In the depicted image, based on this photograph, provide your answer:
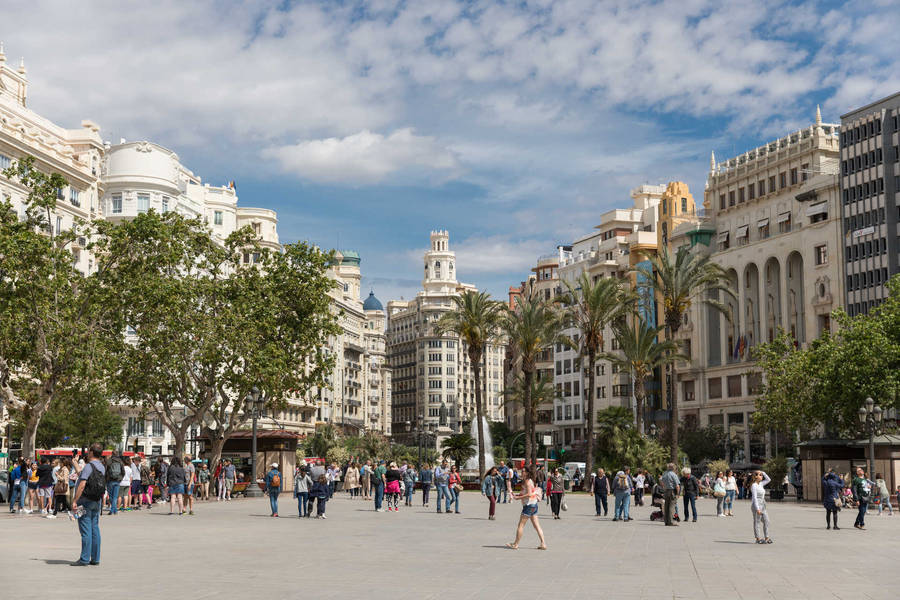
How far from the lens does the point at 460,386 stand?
18438 cm

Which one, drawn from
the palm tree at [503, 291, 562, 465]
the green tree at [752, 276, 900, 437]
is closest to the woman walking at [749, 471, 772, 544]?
the green tree at [752, 276, 900, 437]

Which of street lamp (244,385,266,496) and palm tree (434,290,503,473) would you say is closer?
street lamp (244,385,266,496)

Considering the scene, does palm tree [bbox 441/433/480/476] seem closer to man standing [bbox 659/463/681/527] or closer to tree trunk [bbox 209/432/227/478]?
tree trunk [bbox 209/432/227/478]

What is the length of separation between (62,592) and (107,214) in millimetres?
74715

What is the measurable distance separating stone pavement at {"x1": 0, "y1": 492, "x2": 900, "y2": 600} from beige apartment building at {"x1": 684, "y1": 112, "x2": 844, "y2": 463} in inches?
2541

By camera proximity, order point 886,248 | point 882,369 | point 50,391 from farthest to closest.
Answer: point 886,248
point 882,369
point 50,391

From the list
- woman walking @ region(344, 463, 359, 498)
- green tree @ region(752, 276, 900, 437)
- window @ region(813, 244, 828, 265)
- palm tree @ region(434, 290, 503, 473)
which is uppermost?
window @ region(813, 244, 828, 265)

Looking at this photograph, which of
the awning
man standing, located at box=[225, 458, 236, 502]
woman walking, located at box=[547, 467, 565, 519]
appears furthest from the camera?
the awning

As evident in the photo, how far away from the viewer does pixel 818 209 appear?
295 feet

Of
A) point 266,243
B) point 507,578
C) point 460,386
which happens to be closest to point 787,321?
point 266,243

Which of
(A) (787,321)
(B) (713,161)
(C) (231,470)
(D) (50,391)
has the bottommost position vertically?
(C) (231,470)

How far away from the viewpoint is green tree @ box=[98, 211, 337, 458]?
42.8 meters

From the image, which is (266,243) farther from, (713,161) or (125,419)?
(713,161)

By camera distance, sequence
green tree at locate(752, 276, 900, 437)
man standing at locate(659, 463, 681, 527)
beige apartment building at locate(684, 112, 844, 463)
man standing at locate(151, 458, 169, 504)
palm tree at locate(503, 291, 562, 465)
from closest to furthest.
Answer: man standing at locate(659, 463, 681, 527) < man standing at locate(151, 458, 169, 504) < green tree at locate(752, 276, 900, 437) < palm tree at locate(503, 291, 562, 465) < beige apartment building at locate(684, 112, 844, 463)
